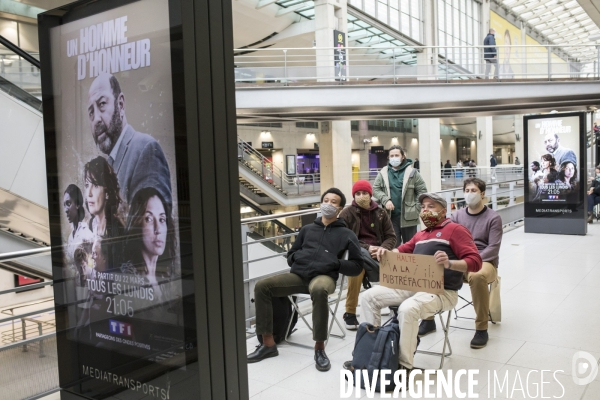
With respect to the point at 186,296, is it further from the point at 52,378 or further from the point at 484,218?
the point at 484,218

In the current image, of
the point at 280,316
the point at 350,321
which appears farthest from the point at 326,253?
the point at 350,321

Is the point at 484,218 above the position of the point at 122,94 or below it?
below

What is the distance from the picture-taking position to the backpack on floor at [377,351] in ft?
12.5

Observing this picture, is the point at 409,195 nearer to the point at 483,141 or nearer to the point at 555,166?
the point at 555,166

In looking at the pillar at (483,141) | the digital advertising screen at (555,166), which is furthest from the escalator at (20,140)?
the pillar at (483,141)

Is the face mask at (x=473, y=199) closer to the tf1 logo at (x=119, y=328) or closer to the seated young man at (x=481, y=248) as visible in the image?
the seated young man at (x=481, y=248)

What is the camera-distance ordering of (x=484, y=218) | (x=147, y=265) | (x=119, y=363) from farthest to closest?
(x=484, y=218), (x=119, y=363), (x=147, y=265)

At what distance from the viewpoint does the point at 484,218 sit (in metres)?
5.23

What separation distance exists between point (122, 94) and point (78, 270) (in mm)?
824

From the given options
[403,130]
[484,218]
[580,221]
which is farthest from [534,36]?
[484,218]

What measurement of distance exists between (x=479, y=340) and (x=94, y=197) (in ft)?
11.9

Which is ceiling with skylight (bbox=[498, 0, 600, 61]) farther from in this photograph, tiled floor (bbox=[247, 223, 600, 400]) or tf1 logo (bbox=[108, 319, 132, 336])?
tf1 logo (bbox=[108, 319, 132, 336])

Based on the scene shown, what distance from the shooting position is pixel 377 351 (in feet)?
12.7

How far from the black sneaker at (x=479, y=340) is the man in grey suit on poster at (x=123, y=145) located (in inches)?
140
